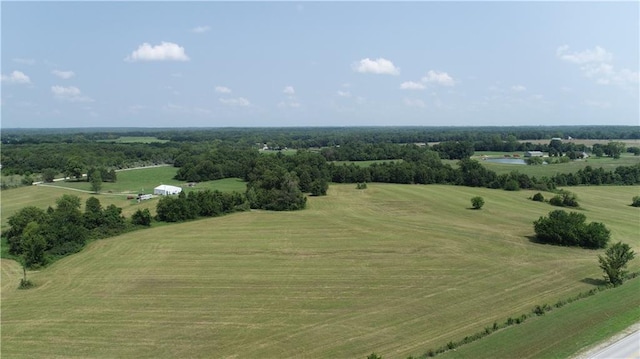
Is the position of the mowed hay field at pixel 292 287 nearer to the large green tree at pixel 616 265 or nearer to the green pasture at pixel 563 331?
the large green tree at pixel 616 265

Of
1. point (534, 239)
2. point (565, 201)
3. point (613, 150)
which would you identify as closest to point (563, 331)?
point (534, 239)

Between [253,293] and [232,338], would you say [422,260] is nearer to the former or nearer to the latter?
[253,293]

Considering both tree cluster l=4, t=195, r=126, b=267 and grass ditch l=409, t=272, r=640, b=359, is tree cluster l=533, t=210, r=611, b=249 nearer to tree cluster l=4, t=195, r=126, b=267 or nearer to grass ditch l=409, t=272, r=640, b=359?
grass ditch l=409, t=272, r=640, b=359

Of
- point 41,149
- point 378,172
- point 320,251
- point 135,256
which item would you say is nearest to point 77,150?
point 41,149

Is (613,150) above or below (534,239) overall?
above

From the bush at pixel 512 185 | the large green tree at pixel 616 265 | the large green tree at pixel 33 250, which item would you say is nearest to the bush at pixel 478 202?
the bush at pixel 512 185

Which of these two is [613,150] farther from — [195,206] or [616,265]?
[195,206]
